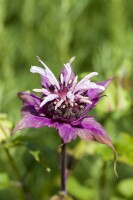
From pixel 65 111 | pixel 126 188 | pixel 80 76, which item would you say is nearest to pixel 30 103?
pixel 65 111

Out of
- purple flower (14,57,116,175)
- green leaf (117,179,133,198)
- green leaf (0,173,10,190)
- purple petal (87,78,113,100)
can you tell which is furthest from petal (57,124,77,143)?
green leaf (117,179,133,198)

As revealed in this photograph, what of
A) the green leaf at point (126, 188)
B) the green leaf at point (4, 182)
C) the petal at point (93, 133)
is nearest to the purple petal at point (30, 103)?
the petal at point (93, 133)

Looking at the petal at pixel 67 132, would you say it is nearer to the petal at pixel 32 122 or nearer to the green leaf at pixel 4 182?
the petal at pixel 32 122

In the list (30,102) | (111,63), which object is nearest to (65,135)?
(30,102)

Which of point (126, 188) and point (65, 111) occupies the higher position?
point (65, 111)

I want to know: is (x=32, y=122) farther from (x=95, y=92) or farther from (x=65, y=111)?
(x=95, y=92)

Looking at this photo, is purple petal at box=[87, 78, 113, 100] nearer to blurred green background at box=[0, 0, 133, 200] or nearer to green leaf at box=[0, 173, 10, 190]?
blurred green background at box=[0, 0, 133, 200]
